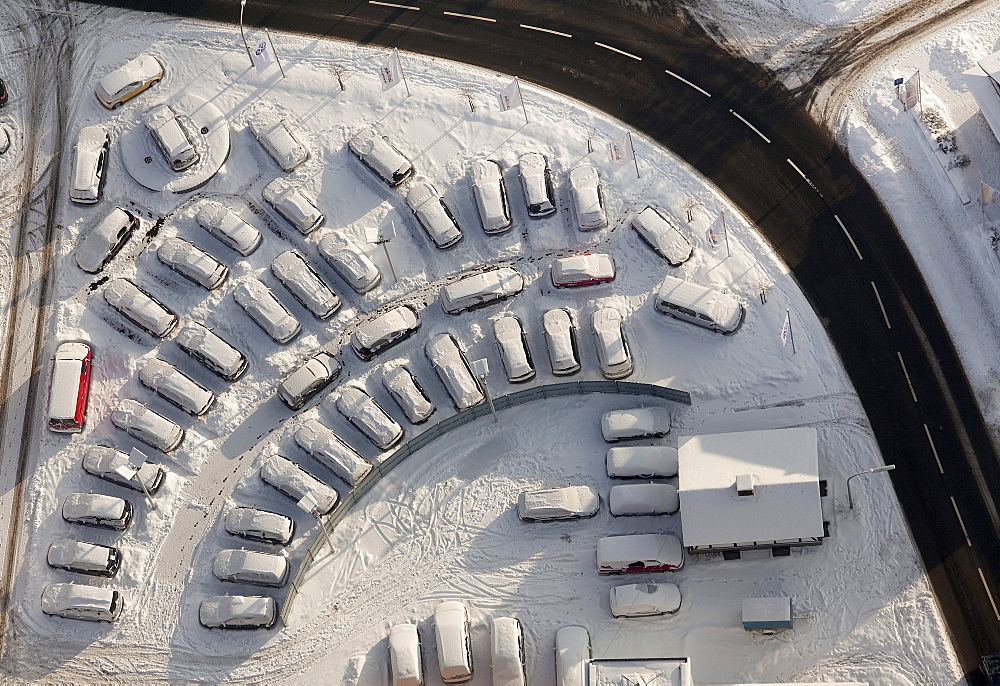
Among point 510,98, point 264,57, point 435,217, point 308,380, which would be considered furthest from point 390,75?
point 308,380

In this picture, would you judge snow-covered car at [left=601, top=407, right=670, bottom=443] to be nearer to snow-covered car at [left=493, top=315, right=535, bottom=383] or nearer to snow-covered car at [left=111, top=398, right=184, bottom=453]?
snow-covered car at [left=493, top=315, right=535, bottom=383]

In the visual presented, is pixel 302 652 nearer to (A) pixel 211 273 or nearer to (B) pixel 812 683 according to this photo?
(A) pixel 211 273

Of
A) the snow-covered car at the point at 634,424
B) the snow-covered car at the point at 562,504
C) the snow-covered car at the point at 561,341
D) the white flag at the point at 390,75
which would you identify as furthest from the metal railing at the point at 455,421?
the white flag at the point at 390,75

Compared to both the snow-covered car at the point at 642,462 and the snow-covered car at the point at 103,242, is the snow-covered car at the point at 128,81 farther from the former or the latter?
the snow-covered car at the point at 642,462

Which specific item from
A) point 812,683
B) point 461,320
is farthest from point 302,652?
point 812,683

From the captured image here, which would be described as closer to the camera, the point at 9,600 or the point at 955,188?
the point at 9,600
